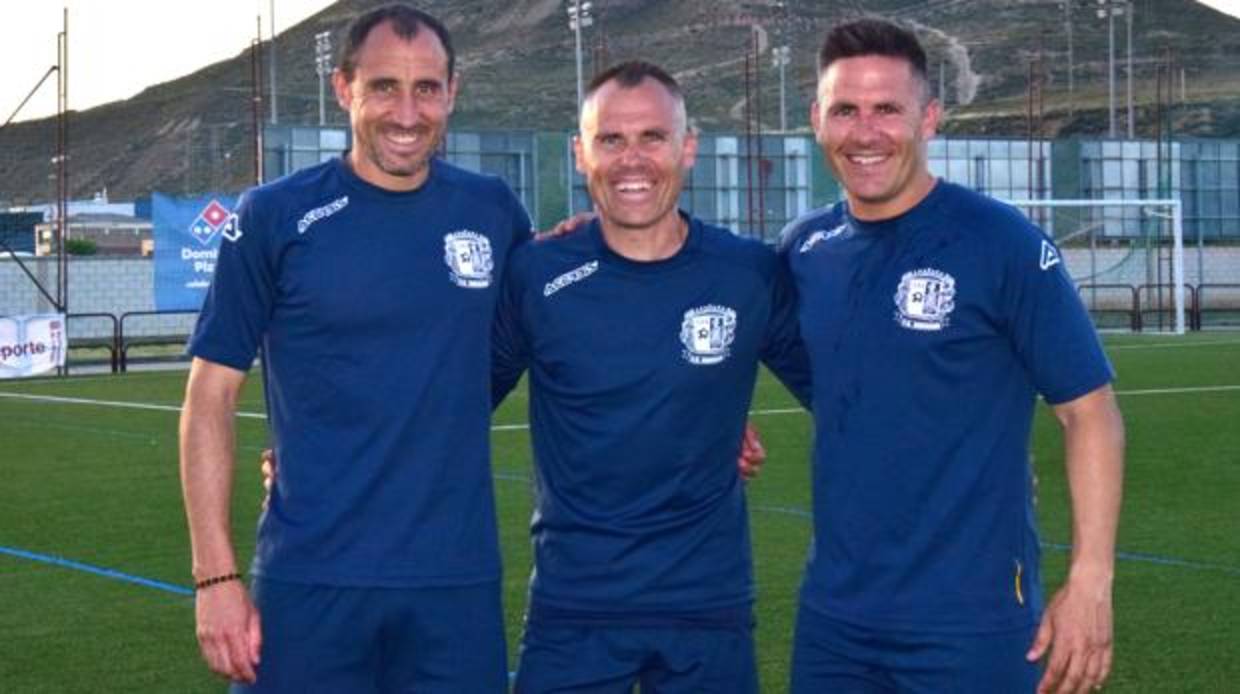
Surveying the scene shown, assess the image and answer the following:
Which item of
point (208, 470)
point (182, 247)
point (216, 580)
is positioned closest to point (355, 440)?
point (208, 470)

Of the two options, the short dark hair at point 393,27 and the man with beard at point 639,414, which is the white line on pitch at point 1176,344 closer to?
the man with beard at point 639,414

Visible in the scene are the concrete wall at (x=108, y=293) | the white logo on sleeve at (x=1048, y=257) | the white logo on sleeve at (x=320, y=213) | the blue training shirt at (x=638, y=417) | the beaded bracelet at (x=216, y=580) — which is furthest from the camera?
the concrete wall at (x=108, y=293)

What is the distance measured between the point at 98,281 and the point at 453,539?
36456mm

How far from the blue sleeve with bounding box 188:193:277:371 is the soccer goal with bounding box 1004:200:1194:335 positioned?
29744mm

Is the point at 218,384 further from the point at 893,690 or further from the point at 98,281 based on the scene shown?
the point at 98,281

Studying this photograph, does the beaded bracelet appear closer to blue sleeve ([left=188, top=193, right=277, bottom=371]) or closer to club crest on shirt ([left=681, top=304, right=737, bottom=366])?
blue sleeve ([left=188, top=193, right=277, bottom=371])

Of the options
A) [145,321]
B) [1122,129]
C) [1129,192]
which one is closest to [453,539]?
[145,321]

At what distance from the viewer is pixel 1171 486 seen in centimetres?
1500

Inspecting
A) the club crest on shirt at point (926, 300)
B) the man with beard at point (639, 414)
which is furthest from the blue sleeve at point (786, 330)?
the club crest on shirt at point (926, 300)

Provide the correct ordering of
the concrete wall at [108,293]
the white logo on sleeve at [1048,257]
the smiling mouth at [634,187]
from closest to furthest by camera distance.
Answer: the white logo on sleeve at [1048,257] < the smiling mouth at [634,187] < the concrete wall at [108,293]

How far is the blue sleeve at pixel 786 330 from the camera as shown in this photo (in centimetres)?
545

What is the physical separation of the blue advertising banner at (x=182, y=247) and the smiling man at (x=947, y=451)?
27408mm

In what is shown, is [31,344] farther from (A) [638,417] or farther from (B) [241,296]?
(A) [638,417]

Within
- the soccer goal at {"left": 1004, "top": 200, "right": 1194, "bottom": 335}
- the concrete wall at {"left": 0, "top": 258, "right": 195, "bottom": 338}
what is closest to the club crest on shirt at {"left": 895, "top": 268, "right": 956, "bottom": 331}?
the soccer goal at {"left": 1004, "top": 200, "right": 1194, "bottom": 335}
